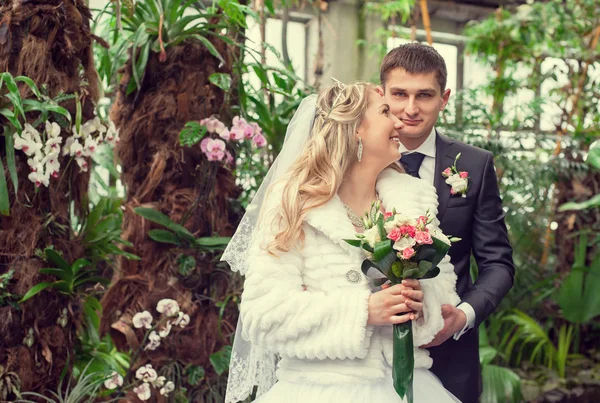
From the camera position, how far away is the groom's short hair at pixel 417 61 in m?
2.21

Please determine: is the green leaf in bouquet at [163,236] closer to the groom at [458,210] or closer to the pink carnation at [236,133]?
the pink carnation at [236,133]

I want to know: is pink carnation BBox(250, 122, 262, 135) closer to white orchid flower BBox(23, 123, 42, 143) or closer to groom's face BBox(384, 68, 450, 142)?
white orchid flower BBox(23, 123, 42, 143)

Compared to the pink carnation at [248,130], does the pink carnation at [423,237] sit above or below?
below

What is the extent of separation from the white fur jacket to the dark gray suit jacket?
0.65 ft

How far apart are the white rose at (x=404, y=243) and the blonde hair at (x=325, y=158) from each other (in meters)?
0.31

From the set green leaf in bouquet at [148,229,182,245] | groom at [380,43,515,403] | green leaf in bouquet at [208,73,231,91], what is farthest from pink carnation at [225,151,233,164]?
groom at [380,43,515,403]

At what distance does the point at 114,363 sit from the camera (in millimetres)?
2986

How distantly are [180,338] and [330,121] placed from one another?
1.54m

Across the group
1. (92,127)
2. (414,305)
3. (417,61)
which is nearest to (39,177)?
(92,127)

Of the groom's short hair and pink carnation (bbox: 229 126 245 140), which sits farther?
pink carnation (bbox: 229 126 245 140)

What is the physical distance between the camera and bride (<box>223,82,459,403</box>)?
72.7 inches

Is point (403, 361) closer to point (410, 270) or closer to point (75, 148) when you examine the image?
point (410, 270)

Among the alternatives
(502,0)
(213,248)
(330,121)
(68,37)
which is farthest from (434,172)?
(502,0)

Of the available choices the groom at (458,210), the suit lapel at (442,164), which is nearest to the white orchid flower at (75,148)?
the groom at (458,210)
